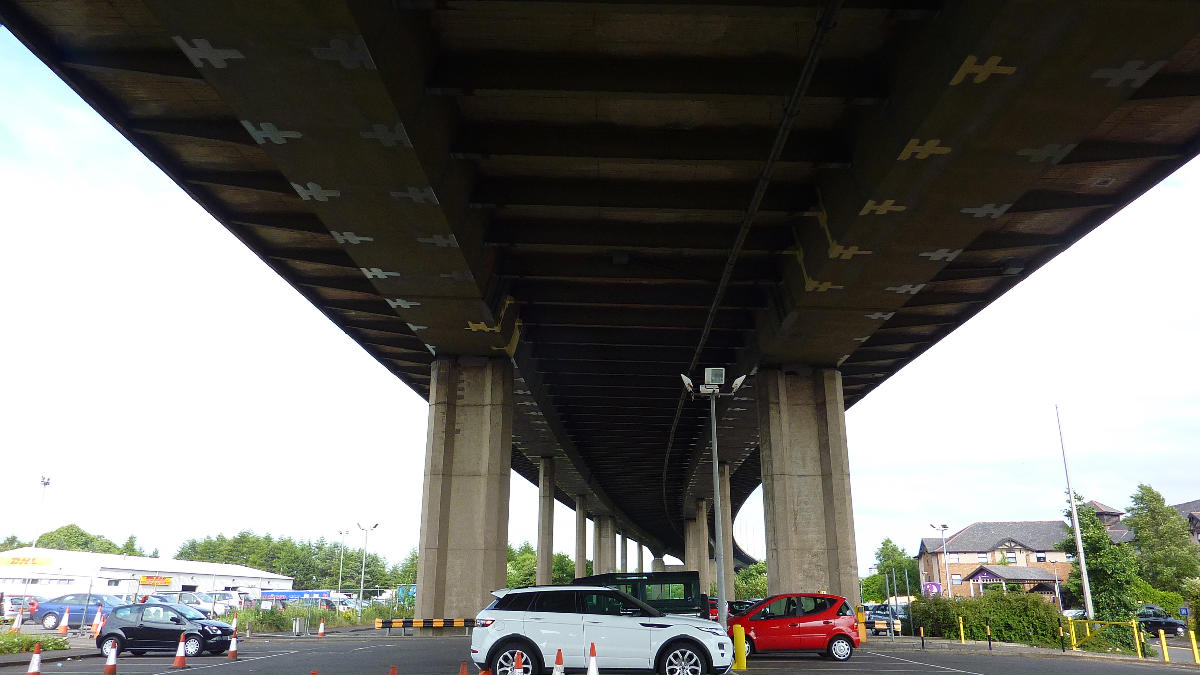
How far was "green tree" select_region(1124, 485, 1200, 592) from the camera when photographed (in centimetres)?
7319

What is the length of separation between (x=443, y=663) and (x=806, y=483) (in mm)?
14561

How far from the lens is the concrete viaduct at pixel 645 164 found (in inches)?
455

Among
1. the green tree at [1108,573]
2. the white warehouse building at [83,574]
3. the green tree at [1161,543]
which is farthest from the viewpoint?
the green tree at [1161,543]

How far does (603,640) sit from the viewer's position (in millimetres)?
12773

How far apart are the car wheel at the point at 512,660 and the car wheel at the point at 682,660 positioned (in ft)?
6.59

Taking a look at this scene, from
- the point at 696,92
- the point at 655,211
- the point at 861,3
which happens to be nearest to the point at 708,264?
the point at 655,211

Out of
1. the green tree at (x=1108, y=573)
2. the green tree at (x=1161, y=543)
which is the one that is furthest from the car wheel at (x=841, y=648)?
the green tree at (x=1161, y=543)

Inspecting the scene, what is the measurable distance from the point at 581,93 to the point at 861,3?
4594 millimetres

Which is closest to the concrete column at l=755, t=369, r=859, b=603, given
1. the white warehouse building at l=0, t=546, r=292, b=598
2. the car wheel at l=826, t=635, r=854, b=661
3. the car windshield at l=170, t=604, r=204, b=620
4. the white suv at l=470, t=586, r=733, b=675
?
the car wheel at l=826, t=635, r=854, b=661

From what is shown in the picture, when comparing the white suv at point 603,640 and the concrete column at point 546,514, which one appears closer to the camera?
the white suv at point 603,640

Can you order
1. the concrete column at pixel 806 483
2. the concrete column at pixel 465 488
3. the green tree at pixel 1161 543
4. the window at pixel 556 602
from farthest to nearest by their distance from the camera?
the green tree at pixel 1161 543 → the concrete column at pixel 806 483 → the concrete column at pixel 465 488 → the window at pixel 556 602

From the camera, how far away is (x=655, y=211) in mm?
18422

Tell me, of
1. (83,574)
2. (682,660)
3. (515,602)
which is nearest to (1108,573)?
(682,660)

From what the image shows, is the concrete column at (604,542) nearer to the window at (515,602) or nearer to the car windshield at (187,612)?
the car windshield at (187,612)
